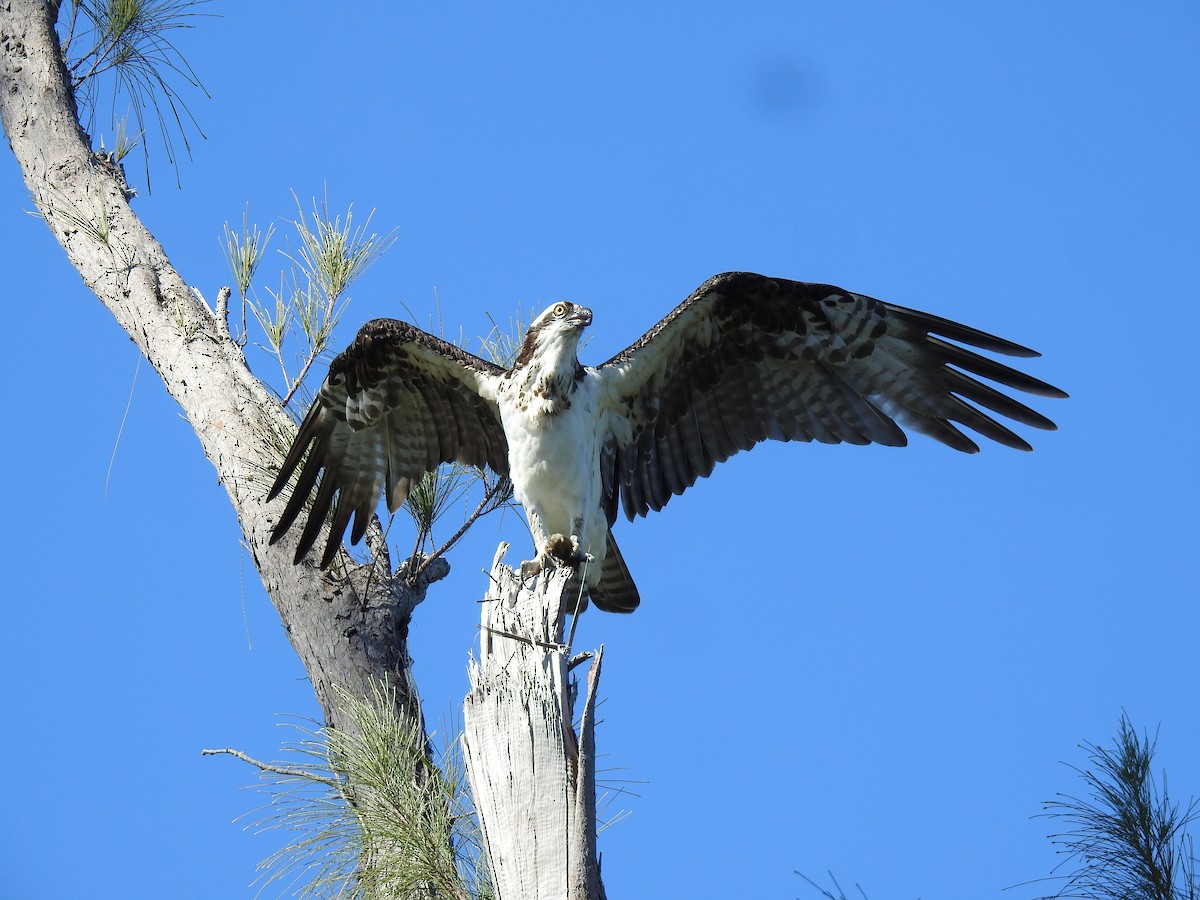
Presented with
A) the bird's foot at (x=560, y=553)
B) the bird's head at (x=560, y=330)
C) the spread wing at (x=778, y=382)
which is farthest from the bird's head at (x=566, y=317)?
the bird's foot at (x=560, y=553)

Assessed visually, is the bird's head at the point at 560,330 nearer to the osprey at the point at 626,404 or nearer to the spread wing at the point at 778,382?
the osprey at the point at 626,404

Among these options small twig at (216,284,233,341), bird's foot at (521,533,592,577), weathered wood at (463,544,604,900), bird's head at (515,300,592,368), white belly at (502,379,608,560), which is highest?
small twig at (216,284,233,341)

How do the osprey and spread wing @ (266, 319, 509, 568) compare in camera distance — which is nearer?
the osprey

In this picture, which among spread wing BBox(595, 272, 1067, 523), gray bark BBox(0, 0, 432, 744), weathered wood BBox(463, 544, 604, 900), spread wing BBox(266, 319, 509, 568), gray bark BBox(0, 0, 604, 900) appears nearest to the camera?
weathered wood BBox(463, 544, 604, 900)

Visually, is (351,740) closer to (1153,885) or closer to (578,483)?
(578,483)

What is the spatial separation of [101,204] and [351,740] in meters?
4.17

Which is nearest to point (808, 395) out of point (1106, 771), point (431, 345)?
point (431, 345)

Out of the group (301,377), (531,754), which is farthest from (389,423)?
(531,754)

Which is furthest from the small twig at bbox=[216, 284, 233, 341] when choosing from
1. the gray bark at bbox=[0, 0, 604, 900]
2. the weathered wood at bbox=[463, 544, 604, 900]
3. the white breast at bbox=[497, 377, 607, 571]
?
the weathered wood at bbox=[463, 544, 604, 900]

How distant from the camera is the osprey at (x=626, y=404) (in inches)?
267

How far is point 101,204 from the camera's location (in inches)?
309

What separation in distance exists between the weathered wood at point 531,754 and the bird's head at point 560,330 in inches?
63.9

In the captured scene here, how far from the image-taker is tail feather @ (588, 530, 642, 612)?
7.14 metres

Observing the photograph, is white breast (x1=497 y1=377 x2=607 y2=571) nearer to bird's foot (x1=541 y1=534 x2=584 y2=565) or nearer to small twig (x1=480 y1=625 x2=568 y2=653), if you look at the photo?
bird's foot (x1=541 y1=534 x2=584 y2=565)
